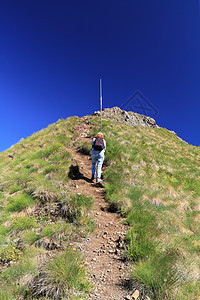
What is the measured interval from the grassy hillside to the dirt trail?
25cm

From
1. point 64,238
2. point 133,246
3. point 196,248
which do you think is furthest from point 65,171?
point 196,248

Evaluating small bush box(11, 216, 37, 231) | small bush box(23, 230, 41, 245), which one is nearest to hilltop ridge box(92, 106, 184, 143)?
small bush box(11, 216, 37, 231)

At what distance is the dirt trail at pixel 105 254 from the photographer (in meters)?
2.92

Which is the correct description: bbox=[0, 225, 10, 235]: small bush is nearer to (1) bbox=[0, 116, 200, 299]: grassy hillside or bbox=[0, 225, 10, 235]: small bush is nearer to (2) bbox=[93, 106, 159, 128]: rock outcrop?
(1) bbox=[0, 116, 200, 299]: grassy hillside

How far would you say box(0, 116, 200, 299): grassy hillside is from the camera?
2797 millimetres

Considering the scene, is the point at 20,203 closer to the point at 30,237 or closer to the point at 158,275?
the point at 30,237

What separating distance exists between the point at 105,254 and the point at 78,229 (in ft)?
3.77

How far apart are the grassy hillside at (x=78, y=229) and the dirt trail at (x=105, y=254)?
25 centimetres

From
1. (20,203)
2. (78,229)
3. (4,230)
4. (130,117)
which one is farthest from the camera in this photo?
(130,117)

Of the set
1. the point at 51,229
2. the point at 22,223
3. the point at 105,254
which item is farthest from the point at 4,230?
the point at 105,254

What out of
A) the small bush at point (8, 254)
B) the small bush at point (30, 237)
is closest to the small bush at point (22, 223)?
the small bush at point (30, 237)

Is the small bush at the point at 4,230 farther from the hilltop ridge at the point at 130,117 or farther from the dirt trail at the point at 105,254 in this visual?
the hilltop ridge at the point at 130,117

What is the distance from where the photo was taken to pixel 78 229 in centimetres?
461

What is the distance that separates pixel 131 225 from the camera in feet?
15.6
